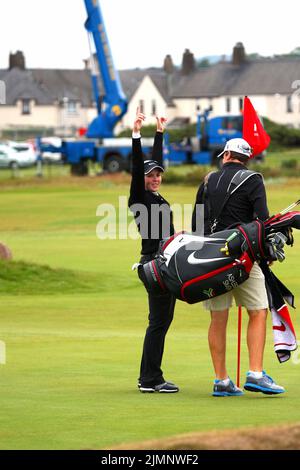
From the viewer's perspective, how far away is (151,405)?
31.1 ft

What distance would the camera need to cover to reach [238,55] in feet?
447

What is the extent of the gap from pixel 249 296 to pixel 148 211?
106cm

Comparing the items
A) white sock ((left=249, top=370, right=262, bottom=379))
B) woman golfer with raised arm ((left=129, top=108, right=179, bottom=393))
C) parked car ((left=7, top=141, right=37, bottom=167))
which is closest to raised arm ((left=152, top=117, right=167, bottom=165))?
woman golfer with raised arm ((left=129, top=108, right=179, bottom=393))

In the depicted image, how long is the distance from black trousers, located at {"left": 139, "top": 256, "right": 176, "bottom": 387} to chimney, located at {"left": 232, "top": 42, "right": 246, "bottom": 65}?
12669cm

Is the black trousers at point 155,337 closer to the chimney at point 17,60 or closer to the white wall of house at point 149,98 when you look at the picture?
the white wall of house at point 149,98

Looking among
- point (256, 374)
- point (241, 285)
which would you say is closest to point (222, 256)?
point (241, 285)

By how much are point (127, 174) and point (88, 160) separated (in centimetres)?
313

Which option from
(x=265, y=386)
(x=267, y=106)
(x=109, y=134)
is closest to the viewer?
(x=265, y=386)

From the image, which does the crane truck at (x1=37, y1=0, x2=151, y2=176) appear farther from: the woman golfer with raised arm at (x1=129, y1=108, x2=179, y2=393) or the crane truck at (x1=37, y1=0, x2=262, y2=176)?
the woman golfer with raised arm at (x1=129, y1=108, x2=179, y2=393)

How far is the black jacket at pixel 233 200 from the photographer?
394 inches

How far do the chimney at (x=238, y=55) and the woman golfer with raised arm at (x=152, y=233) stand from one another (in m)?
127

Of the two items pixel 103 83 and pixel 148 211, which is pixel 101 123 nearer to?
pixel 103 83

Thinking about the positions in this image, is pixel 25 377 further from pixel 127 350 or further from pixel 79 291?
pixel 79 291
